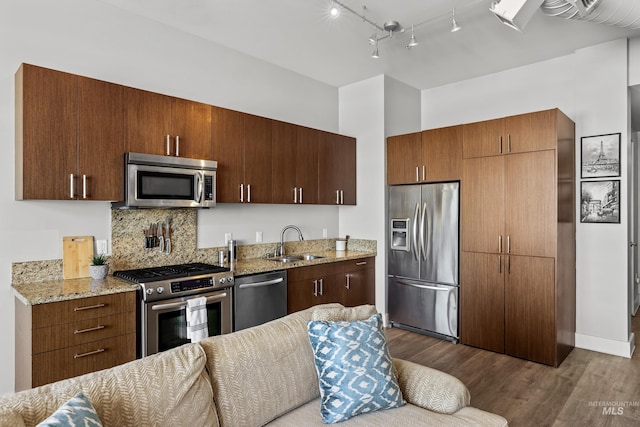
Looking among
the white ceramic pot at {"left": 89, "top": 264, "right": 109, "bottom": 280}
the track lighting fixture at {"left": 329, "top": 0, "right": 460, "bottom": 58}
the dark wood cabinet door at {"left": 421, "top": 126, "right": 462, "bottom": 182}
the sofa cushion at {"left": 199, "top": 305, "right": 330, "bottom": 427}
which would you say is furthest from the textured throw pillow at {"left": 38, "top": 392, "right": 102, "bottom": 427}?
the dark wood cabinet door at {"left": 421, "top": 126, "right": 462, "bottom": 182}

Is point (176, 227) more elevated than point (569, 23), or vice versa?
point (569, 23)

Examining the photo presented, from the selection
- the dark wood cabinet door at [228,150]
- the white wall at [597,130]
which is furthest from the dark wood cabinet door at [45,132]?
the white wall at [597,130]

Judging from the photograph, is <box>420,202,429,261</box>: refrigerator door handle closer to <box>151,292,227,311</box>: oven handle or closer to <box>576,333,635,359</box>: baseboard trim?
<box>576,333,635,359</box>: baseboard trim

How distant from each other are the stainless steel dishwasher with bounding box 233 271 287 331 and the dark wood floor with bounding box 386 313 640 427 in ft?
4.23

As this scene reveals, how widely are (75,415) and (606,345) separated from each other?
442 centimetres

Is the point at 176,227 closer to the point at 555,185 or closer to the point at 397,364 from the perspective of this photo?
the point at 397,364

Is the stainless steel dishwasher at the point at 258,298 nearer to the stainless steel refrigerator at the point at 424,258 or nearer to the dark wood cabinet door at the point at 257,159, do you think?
the dark wood cabinet door at the point at 257,159

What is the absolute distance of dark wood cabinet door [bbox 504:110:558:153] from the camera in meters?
3.43

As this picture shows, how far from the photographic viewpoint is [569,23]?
11.0 ft

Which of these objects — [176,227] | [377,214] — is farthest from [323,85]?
[176,227]

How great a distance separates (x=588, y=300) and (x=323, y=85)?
379cm

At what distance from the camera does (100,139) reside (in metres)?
2.77

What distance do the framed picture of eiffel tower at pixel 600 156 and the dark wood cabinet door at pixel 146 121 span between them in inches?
155

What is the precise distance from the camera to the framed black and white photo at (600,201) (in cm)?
367
